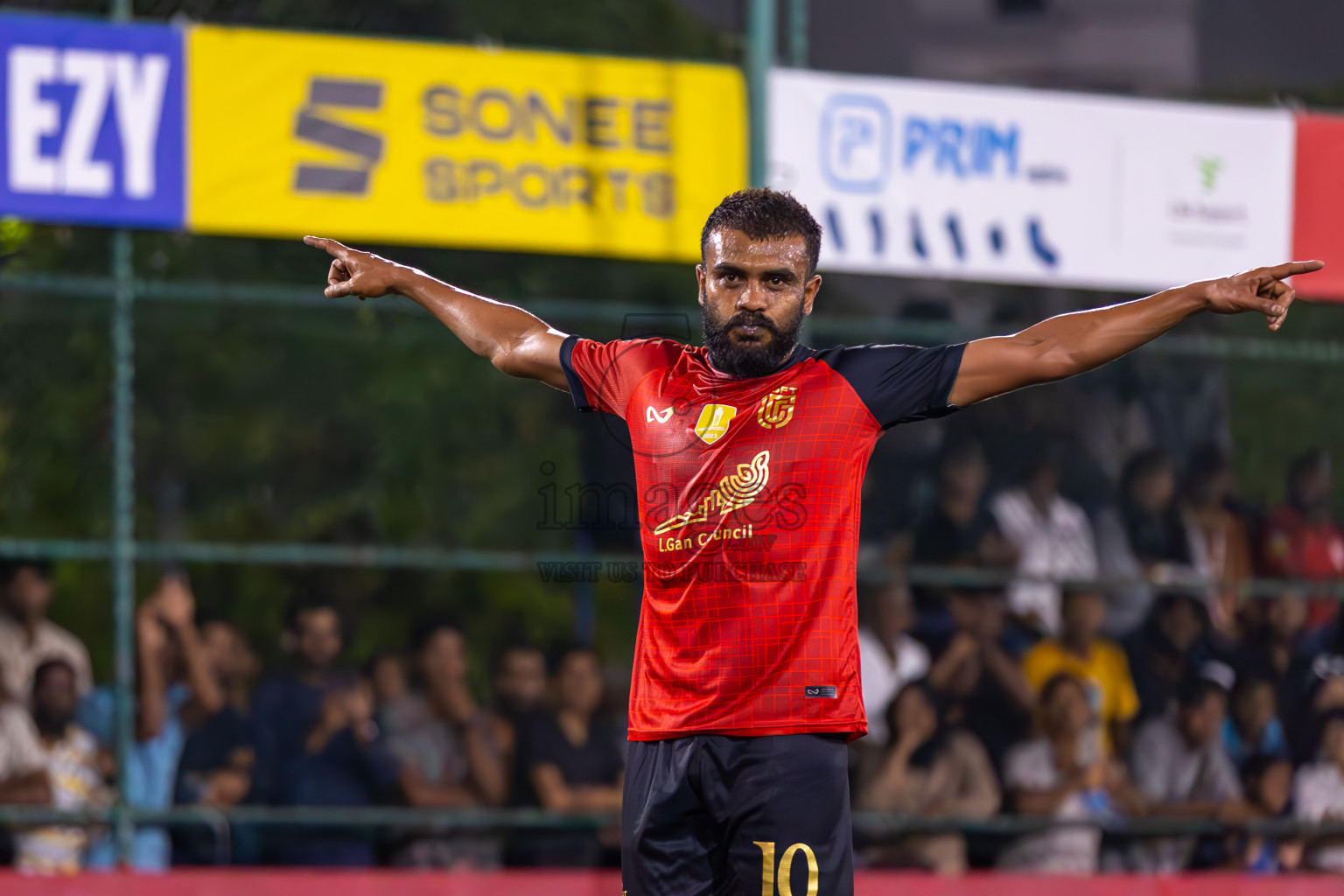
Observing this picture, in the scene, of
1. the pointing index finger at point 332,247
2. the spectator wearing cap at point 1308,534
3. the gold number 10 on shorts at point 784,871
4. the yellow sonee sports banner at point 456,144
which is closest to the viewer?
the gold number 10 on shorts at point 784,871

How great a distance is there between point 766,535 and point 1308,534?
622cm

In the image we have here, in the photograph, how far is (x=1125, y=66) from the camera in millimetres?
9414

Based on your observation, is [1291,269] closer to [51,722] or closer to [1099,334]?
[1099,334]

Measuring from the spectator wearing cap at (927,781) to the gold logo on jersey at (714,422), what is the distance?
4.59 meters

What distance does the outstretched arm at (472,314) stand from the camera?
4.16m

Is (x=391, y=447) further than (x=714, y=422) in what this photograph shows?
Yes

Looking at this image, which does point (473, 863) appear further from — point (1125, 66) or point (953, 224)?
point (1125, 66)

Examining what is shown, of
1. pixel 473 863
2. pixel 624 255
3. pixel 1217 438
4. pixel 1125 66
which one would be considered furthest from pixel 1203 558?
pixel 473 863

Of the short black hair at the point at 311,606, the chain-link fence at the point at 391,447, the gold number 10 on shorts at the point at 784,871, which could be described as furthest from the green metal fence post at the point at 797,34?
the gold number 10 on shorts at the point at 784,871

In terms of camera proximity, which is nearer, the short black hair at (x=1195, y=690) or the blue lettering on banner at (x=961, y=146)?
the blue lettering on banner at (x=961, y=146)

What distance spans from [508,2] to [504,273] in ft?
4.92

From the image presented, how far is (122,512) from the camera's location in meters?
7.54

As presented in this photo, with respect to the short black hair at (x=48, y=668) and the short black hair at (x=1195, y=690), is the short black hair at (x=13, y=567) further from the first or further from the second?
the short black hair at (x=1195, y=690)

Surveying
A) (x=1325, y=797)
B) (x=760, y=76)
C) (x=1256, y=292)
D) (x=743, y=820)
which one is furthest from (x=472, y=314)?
(x=1325, y=797)
